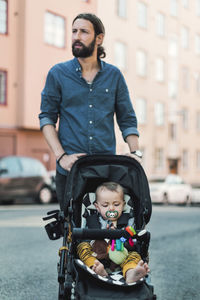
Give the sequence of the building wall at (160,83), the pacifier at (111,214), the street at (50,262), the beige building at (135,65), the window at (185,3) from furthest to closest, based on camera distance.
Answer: the window at (185,3) < the building wall at (160,83) < the beige building at (135,65) < the street at (50,262) < the pacifier at (111,214)

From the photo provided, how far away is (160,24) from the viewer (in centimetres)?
4031

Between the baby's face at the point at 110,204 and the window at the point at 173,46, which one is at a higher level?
the window at the point at 173,46

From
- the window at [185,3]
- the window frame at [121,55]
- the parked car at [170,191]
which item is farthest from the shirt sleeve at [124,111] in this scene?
the window at [185,3]

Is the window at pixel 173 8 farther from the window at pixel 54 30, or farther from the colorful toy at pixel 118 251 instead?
the colorful toy at pixel 118 251

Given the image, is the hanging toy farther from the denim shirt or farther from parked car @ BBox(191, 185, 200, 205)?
parked car @ BBox(191, 185, 200, 205)

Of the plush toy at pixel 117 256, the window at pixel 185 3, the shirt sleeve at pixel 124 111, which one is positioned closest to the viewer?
the plush toy at pixel 117 256

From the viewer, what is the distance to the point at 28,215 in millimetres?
13633

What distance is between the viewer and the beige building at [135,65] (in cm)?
2617

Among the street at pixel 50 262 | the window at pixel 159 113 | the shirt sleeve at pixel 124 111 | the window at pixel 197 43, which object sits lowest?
the street at pixel 50 262

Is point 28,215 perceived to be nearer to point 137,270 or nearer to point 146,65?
point 137,270

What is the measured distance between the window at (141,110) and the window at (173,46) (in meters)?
5.72

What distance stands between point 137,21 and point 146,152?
338 inches

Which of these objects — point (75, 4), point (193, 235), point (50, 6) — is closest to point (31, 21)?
point (50, 6)

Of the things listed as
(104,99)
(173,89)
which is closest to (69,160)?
(104,99)
